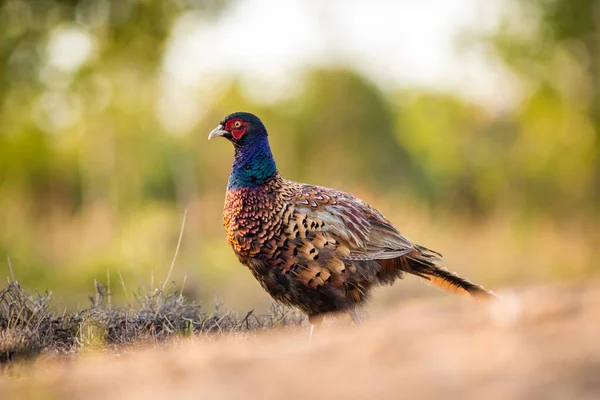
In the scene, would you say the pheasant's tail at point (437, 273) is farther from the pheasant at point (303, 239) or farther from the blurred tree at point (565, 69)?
the blurred tree at point (565, 69)

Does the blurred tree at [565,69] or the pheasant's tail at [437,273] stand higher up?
the blurred tree at [565,69]

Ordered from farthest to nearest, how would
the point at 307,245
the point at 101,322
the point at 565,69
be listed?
1. the point at 565,69
2. the point at 307,245
3. the point at 101,322

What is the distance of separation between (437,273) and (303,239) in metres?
1.31

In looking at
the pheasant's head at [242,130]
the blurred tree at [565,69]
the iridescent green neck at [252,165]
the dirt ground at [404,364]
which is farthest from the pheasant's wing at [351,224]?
the blurred tree at [565,69]

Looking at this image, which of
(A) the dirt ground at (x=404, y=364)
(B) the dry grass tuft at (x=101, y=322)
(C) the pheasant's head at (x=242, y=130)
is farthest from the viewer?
(C) the pheasant's head at (x=242, y=130)

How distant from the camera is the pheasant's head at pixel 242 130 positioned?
5891 millimetres

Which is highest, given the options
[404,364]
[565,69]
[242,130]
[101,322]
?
[565,69]

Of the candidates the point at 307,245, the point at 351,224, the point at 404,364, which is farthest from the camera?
the point at 351,224

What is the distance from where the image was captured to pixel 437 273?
19.9ft

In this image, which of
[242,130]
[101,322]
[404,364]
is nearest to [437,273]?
[242,130]

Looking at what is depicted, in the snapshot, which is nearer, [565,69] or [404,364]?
[404,364]

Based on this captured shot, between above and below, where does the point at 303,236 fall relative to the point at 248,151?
below

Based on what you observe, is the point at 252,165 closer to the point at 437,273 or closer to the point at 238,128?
the point at 238,128

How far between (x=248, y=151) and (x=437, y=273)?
1803 mm
